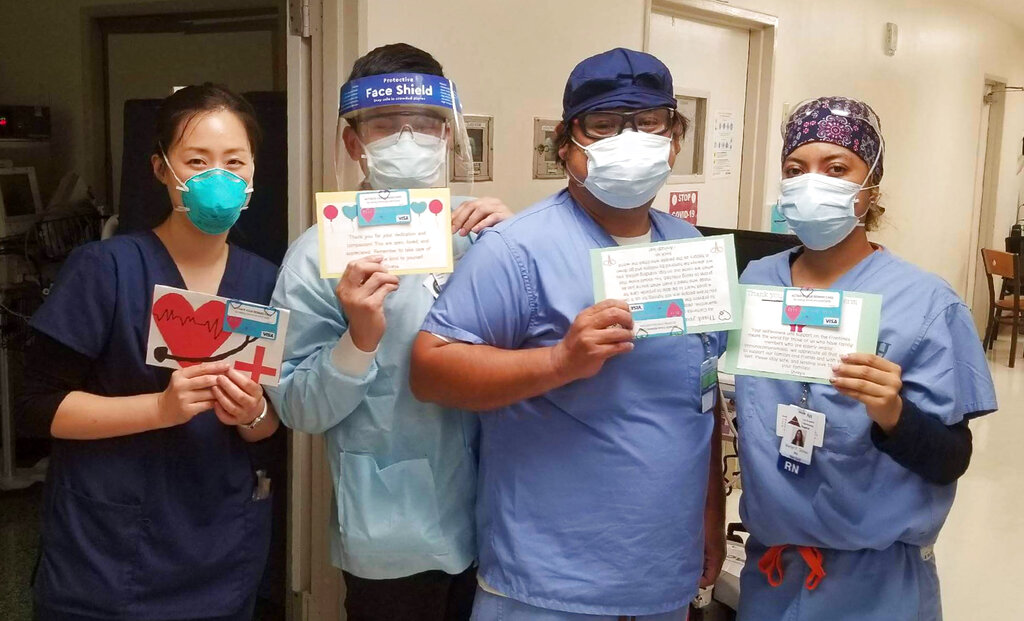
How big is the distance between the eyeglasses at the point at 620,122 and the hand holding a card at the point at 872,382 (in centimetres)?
48

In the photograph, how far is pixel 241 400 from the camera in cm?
126

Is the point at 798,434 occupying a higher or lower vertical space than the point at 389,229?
lower

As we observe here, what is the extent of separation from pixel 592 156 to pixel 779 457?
60 cm

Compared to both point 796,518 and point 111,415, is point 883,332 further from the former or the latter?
point 111,415

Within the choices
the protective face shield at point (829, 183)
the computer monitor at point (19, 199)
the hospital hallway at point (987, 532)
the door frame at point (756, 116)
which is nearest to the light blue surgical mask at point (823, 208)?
the protective face shield at point (829, 183)

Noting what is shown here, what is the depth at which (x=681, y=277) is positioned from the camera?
4.16 ft

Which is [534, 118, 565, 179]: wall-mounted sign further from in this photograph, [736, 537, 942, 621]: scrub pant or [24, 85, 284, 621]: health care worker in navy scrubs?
[736, 537, 942, 621]: scrub pant

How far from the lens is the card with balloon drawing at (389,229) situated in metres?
1.27

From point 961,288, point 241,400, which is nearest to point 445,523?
point 241,400

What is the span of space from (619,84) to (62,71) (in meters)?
3.56

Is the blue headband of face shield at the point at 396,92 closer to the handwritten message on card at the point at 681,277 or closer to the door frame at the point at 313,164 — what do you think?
the handwritten message on card at the point at 681,277

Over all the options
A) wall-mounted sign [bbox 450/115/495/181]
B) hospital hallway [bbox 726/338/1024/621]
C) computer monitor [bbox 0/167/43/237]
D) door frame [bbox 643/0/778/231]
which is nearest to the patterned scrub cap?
wall-mounted sign [bbox 450/115/495/181]

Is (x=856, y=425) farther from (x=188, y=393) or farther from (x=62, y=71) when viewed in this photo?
(x=62, y=71)

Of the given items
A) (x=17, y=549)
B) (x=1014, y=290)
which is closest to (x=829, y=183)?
(x=17, y=549)
